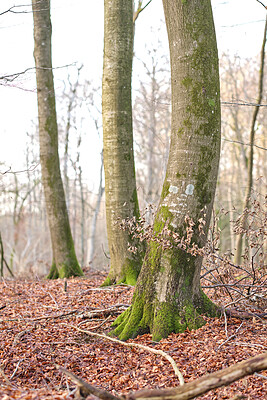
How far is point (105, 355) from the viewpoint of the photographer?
3.78m

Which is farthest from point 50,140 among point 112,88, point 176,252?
point 176,252

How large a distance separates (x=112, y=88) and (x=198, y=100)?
2.67 meters

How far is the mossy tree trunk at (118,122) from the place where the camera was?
6.22 meters

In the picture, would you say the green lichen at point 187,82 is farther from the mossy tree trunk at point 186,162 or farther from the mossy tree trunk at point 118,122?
the mossy tree trunk at point 118,122

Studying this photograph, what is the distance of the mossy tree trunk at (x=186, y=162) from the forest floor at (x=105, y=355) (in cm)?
26

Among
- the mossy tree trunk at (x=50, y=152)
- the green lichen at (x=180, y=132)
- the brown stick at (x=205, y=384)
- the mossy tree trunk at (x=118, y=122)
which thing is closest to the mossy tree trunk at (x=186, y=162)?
the green lichen at (x=180, y=132)

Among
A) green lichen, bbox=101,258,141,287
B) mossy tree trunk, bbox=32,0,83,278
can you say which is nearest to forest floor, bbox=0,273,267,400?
green lichen, bbox=101,258,141,287

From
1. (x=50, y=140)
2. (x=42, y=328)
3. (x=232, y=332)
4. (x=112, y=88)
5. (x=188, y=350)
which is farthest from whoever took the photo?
(x=50, y=140)

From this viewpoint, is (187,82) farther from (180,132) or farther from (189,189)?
(189,189)

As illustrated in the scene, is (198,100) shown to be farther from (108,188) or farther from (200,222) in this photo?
(108,188)

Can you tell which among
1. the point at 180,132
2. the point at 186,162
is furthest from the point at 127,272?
the point at 180,132

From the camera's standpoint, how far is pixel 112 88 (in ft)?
20.4

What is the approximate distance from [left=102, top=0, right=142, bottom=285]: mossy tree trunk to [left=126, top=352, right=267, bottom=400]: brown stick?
425 cm

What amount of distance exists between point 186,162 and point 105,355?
2.31 m
